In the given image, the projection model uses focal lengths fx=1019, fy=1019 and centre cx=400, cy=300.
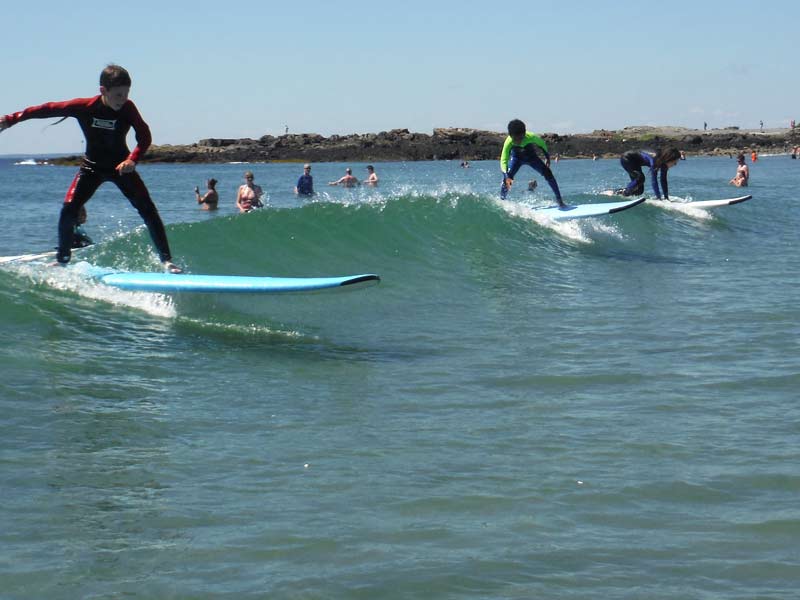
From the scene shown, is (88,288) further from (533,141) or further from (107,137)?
(533,141)

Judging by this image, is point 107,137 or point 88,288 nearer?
point 107,137

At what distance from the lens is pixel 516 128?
1553cm

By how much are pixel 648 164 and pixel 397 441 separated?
15.4 metres

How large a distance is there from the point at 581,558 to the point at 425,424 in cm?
205

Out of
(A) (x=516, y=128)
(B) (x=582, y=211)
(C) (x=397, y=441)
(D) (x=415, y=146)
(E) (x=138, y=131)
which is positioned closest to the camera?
(C) (x=397, y=441)

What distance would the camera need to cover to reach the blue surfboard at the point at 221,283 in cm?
794

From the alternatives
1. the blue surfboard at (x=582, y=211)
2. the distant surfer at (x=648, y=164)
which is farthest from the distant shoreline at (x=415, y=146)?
the blue surfboard at (x=582, y=211)

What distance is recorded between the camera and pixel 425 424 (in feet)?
20.2

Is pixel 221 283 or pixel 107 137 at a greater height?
pixel 107 137

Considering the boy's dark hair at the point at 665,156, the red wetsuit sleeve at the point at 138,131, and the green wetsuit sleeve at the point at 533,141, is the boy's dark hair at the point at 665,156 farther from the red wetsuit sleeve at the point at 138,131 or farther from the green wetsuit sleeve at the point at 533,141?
the red wetsuit sleeve at the point at 138,131

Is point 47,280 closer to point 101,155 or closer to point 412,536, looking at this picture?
point 101,155

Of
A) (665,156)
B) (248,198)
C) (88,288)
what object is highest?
(665,156)

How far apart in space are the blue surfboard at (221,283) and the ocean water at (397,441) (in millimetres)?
202

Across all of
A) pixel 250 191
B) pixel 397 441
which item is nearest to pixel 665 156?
pixel 250 191
